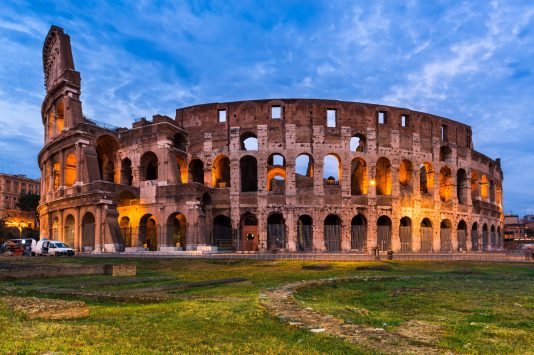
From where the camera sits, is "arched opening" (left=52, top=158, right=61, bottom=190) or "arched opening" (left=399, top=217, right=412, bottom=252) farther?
"arched opening" (left=52, top=158, right=61, bottom=190)

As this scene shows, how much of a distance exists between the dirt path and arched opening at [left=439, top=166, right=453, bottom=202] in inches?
1464

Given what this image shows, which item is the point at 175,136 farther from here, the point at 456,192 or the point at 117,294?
the point at 117,294

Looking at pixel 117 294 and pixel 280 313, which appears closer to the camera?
pixel 280 313

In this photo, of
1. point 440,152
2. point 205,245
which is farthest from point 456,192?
point 205,245

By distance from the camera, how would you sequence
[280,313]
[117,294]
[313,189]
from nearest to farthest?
[280,313], [117,294], [313,189]

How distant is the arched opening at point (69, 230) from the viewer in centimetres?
3684

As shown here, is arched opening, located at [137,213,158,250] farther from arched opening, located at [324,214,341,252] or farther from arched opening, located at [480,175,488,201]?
arched opening, located at [480,175,488,201]

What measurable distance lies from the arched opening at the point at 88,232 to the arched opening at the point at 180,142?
9.26 meters

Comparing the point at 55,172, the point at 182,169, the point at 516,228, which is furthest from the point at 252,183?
the point at 516,228

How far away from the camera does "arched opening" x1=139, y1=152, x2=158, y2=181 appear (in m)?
37.8

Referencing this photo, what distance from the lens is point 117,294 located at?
9328 mm

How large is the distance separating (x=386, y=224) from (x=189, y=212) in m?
17.1

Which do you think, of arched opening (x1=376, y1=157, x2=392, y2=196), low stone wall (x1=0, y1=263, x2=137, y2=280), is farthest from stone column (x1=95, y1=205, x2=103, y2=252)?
arched opening (x1=376, y1=157, x2=392, y2=196)

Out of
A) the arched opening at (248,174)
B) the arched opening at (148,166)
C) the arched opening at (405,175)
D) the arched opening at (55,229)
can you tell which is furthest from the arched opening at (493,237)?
the arched opening at (55,229)
